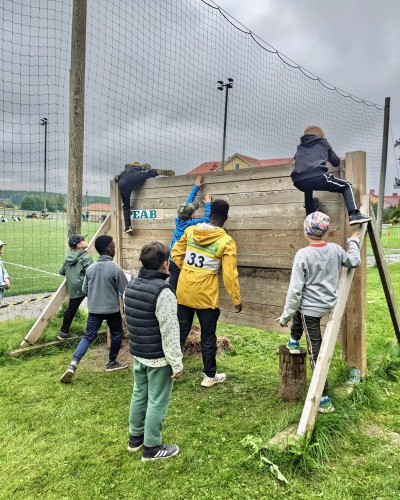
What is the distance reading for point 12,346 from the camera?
5.50 metres

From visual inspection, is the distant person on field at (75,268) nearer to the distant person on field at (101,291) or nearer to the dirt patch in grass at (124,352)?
the dirt patch in grass at (124,352)

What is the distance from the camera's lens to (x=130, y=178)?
5.73 metres

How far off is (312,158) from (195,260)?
5.15ft

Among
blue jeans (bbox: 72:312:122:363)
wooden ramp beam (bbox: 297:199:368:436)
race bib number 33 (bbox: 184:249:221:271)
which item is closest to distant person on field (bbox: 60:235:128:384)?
blue jeans (bbox: 72:312:122:363)

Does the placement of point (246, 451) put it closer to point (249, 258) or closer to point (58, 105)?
point (249, 258)

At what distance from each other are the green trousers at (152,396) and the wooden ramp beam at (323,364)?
102cm

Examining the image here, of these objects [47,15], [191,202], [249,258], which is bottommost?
[249,258]

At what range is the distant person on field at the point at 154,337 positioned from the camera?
111 inches

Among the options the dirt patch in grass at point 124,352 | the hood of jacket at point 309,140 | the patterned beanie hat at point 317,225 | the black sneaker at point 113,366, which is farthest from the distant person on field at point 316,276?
the black sneaker at point 113,366

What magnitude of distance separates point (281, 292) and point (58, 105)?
4335mm

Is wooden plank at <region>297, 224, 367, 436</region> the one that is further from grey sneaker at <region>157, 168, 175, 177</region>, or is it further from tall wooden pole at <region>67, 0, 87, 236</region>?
tall wooden pole at <region>67, 0, 87, 236</region>

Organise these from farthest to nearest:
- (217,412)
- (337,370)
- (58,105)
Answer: (58,105) → (337,370) → (217,412)

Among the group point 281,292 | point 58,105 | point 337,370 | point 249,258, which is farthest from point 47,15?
point 337,370

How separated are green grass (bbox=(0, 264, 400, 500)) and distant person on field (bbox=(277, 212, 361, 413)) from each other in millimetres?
501
